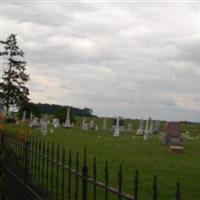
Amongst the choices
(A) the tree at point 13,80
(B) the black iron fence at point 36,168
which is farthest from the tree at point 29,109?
(B) the black iron fence at point 36,168

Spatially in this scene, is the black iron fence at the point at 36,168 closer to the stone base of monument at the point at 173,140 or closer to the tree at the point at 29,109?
the stone base of monument at the point at 173,140

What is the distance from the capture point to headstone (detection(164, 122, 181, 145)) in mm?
29328

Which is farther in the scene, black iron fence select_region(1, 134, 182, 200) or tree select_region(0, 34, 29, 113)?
tree select_region(0, 34, 29, 113)

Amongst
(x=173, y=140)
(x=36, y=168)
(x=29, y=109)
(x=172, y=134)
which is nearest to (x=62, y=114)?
(x=29, y=109)

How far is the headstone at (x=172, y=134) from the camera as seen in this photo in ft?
96.2

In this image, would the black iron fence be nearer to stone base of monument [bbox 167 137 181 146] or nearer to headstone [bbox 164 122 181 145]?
stone base of monument [bbox 167 137 181 146]

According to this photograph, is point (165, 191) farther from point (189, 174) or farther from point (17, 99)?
point (17, 99)

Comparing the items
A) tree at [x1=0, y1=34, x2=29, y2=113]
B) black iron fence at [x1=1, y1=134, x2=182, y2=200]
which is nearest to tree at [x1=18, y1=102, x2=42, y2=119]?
Result: tree at [x1=0, y1=34, x2=29, y2=113]

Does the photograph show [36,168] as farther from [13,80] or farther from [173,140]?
[13,80]

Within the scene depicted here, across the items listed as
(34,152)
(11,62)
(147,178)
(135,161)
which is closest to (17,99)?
(11,62)

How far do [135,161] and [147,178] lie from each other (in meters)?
4.66

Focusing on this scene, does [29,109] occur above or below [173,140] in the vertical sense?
above

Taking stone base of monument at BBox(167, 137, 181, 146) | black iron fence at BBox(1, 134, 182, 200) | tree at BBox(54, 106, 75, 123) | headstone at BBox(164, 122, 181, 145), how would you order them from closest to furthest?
black iron fence at BBox(1, 134, 182, 200) → stone base of monument at BBox(167, 137, 181, 146) → headstone at BBox(164, 122, 181, 145) → tree at BBox(54, 106, 75, 123)

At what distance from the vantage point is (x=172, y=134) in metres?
30.5
